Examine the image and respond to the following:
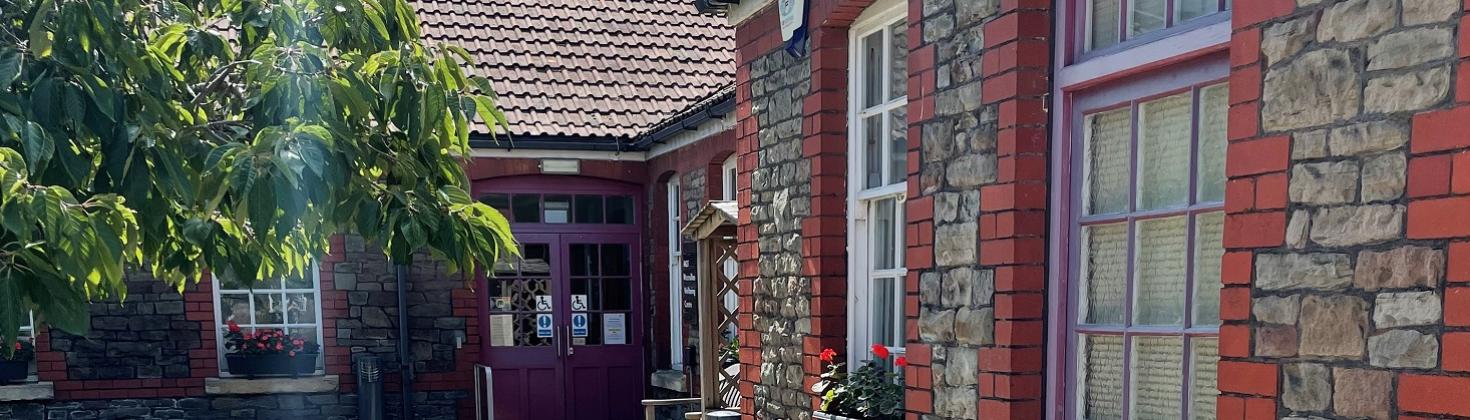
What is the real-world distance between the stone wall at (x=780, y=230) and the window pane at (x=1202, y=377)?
231cm

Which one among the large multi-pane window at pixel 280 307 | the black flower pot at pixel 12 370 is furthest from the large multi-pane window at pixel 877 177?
the black flower pot at pixel 12 370

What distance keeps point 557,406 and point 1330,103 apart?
9.87 metres

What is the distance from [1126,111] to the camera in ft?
11.4

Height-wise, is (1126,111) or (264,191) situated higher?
(1126,111)

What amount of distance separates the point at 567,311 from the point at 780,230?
644cm

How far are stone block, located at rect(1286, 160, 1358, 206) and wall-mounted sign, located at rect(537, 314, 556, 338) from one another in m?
9.60

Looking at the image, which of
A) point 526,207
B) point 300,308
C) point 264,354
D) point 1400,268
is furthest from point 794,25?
point 300,308

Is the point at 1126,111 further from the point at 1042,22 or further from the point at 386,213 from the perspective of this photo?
the point at 386,213

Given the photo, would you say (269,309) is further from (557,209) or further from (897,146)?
(897,146)

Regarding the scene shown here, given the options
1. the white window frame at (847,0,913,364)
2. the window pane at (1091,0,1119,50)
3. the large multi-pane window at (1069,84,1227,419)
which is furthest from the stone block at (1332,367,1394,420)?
the white window frame at (847,0,913,364)

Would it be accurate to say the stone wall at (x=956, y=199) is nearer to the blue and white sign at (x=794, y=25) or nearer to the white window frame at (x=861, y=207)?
the white window frame at (x=861, y=207)

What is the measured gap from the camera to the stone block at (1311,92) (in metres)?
2.55

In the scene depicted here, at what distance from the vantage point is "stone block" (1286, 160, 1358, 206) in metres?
2.54

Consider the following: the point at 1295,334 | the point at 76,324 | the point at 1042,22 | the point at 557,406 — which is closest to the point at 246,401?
the point at 557,406
